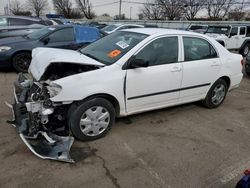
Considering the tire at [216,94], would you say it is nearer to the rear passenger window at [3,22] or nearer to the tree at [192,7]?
the rear passenger window at [3,22]

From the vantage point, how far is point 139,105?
386 centimetres

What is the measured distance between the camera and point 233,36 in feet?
47.4

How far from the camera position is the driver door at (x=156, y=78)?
145 inches

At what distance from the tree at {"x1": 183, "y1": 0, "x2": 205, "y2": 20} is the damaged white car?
172ft

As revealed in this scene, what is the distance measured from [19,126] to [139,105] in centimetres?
179

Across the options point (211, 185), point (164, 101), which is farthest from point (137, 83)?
point (211, 185)

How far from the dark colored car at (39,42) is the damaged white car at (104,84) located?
326 centimetres

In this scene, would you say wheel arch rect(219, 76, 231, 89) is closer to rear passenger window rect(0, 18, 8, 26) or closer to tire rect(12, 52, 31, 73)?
tire rect(12, 52, 31, 73)

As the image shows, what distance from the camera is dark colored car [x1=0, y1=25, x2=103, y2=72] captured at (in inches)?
273

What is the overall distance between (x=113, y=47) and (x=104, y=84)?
0.90 meters

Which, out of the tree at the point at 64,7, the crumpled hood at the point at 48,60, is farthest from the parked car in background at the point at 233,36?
the tree at the point at 64,7

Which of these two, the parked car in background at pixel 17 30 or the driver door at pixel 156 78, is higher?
the parked car in background at pixel 17 30

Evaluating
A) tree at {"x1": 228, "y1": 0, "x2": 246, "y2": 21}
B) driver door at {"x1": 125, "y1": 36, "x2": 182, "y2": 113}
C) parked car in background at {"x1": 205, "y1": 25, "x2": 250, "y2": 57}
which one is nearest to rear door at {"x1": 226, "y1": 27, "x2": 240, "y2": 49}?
parked car in background at {"x1": 205, "y1": 25, "x2": 250, "y2": 57}

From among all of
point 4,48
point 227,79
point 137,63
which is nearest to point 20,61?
point 4,48
